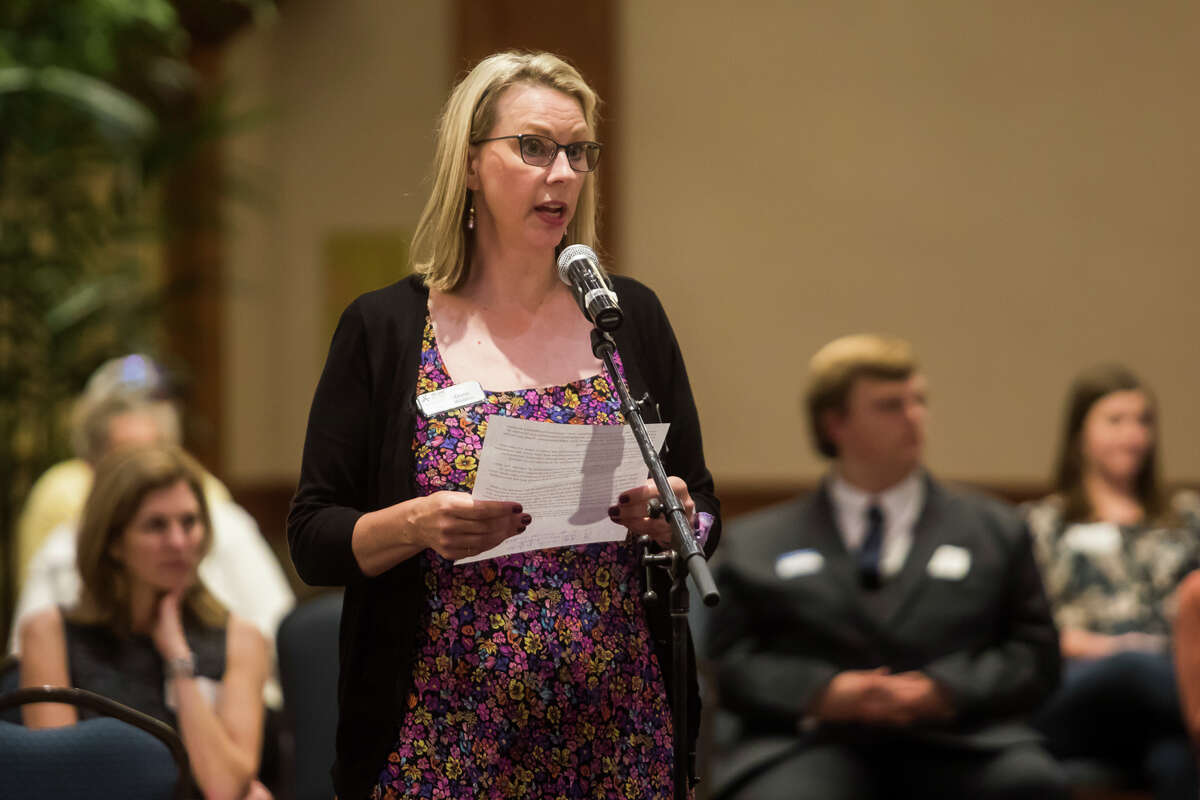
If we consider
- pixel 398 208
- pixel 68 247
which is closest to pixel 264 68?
pixel 398 208

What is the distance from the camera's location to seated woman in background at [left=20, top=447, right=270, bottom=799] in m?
2.77

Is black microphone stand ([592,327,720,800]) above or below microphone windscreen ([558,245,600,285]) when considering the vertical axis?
below

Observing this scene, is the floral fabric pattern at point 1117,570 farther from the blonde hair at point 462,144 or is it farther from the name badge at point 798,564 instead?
the blonde hair at point 462,144

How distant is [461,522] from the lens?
154cm

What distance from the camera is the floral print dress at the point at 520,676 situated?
167 centimetres

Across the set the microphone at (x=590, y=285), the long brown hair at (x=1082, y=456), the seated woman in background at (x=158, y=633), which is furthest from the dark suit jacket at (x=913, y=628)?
the microphone at (x=590, y=285)

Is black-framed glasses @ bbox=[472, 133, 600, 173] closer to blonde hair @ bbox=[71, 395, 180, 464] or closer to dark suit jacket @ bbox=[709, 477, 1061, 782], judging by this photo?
dark suit jacket @ bbox=[709, 477, 1061, 782]

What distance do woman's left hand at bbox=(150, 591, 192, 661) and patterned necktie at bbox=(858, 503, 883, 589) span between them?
1549 millimetres

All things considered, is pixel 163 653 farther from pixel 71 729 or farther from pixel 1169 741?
pixel 1169 741

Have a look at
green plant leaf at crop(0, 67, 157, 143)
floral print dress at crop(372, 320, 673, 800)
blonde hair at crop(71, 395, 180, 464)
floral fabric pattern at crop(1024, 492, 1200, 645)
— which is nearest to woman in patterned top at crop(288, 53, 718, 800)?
floral print dress at crop(372, 320, 673, 800)

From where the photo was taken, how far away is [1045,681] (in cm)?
335

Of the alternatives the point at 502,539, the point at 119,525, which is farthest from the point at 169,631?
the point at 502,539

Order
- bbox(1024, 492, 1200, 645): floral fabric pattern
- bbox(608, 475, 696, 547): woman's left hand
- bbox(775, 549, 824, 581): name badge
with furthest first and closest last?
1. bbox(1024, 492, 1200, 645): floral fabric pattern
2. bbox(775, 549, 824, 581): name badge
3. bbox(608, 475, 696, 547): woman's left hand

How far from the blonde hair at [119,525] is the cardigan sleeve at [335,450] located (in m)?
1.29
